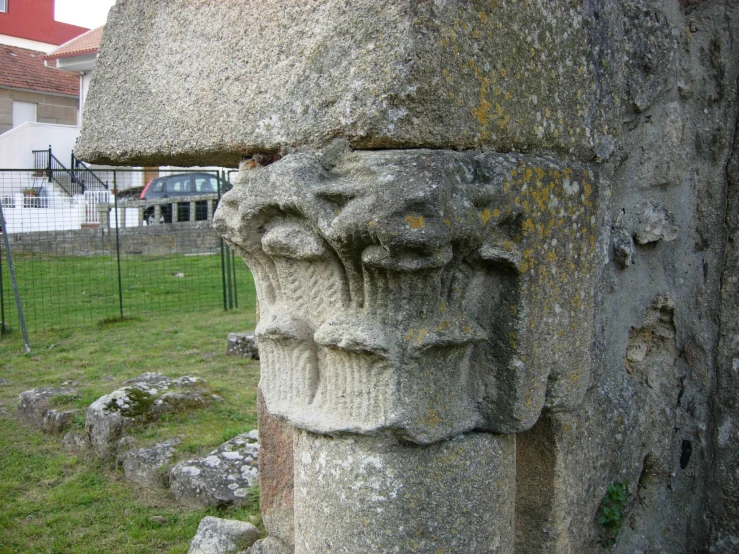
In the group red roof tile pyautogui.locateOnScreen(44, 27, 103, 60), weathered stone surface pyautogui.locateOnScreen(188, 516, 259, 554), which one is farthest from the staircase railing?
weathered stone surface pyautogui.locateOnScreen(188, 516, 259, 554)

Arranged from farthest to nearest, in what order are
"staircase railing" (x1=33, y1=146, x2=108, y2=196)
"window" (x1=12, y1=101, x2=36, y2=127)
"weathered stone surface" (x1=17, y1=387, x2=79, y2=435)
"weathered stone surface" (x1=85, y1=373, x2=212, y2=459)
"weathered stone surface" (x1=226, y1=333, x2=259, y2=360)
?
"window" (x1=12, y1=101, x2=36, y2=127) < "staircase railing" (x1=33, y1=146, x2=108, y2=196) < "weathered stone surface" (x1=226, y1=333, x2=259, y2=360) < "weathered stone surface" (x1=17, y1=387, x2=79, y2=435) < "weathered stone surface" (x1=85, y1=373, x2=212, y2=459)

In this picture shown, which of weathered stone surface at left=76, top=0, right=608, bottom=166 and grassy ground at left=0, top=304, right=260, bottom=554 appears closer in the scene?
weathered stone surface at left=76, top=0, right=608, bottom=166

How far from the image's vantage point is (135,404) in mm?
4375

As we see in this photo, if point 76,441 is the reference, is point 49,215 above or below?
above

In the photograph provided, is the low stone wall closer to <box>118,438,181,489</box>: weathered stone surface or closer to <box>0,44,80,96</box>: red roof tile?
<box>118,438,181,489</box>: weathered stone surface

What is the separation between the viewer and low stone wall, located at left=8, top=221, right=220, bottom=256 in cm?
1118

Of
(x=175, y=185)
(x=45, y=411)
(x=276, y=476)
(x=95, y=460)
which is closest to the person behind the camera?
(x=276, y=476)

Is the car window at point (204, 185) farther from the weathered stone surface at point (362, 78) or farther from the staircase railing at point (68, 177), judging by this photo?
the weathered stone surface at point (362, 78)

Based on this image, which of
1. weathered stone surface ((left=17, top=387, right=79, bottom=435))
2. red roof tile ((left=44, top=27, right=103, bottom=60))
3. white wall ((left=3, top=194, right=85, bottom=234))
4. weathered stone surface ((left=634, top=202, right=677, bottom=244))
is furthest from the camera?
red roof tile ((left=44, top=27, right=103, bottom=60))

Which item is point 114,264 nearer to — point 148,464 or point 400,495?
point 148,464

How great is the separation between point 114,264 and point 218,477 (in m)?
8.75

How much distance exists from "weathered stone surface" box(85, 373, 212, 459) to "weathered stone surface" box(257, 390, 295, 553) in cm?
190

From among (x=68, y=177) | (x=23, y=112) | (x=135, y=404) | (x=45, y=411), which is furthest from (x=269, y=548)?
(x=23, y=112)

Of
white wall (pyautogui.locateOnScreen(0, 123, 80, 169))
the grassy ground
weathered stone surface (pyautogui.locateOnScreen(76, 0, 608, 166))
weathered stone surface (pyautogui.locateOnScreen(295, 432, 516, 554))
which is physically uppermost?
white wall (pyautogui.locateOnScreen(0, 123, 80, 169))
